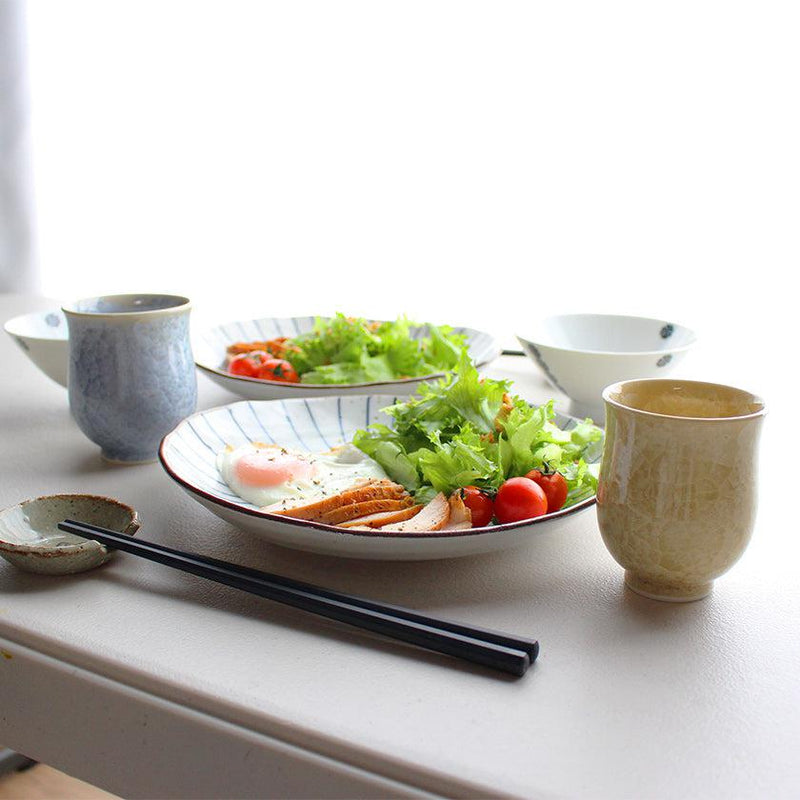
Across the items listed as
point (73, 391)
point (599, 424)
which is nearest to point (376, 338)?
point (599, 424)

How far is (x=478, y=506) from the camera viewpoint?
957 millimetres

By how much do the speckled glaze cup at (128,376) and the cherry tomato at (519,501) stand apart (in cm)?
54

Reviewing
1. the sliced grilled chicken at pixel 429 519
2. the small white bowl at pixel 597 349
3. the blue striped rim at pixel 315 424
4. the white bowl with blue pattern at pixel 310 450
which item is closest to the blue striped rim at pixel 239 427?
the white bowl with blue pattern at pixel 310 450

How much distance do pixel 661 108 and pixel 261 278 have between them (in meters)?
1.56

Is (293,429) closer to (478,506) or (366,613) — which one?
(478,506)

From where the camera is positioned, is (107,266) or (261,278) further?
(107,266)

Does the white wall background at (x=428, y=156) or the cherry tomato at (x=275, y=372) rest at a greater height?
the white wall background at (x=428, y=156)

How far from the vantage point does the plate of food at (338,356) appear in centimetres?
142

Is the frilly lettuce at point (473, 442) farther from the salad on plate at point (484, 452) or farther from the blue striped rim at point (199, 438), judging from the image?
the blue striped rim at point (199, 438)

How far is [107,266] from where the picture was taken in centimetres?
373

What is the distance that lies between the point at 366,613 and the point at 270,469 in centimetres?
31

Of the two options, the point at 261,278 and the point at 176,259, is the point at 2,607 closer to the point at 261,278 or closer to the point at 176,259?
the point at 261,278

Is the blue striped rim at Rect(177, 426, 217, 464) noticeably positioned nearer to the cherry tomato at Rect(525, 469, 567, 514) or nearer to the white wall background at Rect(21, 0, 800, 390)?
the cherry tomato at Rect(525, 469, 567, 514)

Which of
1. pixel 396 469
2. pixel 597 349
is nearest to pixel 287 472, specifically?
pixel 396 469
